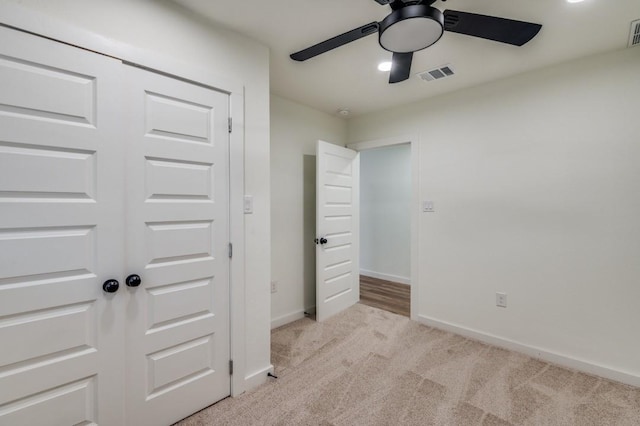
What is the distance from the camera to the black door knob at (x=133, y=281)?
4.87 ft

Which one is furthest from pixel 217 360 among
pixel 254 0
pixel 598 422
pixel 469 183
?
pixel 469 183

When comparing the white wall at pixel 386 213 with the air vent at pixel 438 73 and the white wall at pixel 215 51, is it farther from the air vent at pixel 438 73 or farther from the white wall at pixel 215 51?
the white wall at pixel 215 51

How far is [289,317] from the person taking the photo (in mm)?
3160

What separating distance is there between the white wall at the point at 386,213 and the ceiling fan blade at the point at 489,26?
297 centimetres

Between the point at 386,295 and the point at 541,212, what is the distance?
2.28m

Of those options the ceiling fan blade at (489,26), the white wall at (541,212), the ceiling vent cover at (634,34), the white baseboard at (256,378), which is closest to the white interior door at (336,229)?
the white wall at (541,212)

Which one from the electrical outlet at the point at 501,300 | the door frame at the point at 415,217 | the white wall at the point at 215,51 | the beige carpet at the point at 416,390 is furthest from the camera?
the door frame at the point at 415,217

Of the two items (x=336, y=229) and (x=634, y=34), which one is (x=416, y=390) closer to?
(x=336, y=229)

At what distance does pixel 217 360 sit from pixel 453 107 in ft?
10.1

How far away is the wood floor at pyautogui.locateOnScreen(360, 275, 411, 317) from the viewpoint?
3650 millimetres

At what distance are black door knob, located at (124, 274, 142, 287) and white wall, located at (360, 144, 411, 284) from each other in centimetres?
396

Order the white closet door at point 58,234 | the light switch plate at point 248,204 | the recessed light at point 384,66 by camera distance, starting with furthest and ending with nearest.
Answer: the recessed light at point 384,66, the light switch plate at point 248,204, the white closet door at point 58,234

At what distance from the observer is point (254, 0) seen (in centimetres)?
166

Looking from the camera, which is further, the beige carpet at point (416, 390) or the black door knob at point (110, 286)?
the beige carpet at point (416, 390)
